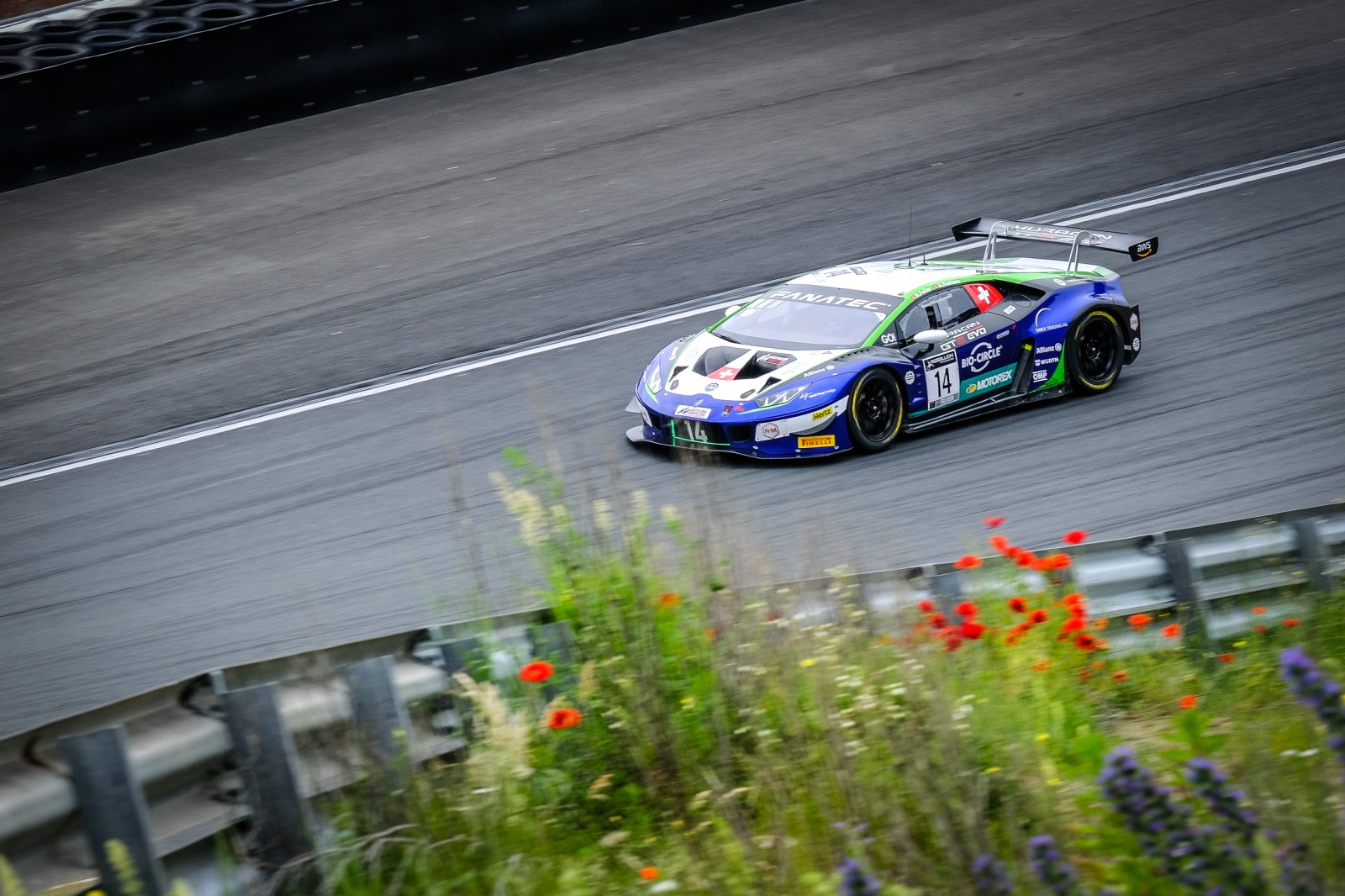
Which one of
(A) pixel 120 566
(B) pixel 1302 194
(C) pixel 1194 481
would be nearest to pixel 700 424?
(C) pixel 1194 481

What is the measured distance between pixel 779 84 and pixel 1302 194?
287 inches

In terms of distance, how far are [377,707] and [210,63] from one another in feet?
51.6

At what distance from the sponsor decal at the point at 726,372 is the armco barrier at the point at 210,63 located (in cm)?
1043

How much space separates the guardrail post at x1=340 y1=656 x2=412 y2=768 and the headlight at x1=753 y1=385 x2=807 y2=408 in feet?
20.2

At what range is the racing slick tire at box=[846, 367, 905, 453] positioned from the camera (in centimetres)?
1084

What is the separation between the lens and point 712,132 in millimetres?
18938

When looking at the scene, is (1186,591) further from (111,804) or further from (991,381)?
(991,381)

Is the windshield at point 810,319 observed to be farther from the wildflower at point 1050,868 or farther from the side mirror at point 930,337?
the wildflower at point 1050,868

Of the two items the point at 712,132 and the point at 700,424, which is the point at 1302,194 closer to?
the point at 712,132

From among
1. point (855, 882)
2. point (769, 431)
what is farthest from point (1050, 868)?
point (769, 431)

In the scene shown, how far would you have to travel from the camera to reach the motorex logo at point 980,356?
1145 cm

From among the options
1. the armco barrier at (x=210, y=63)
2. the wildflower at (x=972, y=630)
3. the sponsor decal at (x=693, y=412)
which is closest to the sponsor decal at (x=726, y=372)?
the sponsor decal at (x=693, y=412)

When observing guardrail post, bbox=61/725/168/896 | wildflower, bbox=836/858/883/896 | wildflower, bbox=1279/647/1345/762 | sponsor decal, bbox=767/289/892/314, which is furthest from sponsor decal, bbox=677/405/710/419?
wildflower, bbox=836/858/883/896

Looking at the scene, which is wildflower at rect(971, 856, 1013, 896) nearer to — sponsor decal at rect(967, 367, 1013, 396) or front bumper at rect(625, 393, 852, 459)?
front bumper at rect(625, 393, 852, 459)
